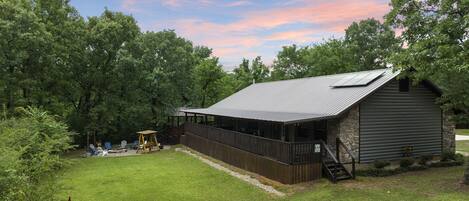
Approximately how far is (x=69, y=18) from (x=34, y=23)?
19.8ft

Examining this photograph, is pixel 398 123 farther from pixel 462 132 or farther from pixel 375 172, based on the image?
pixel 462 132

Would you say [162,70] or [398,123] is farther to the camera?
[162,70]

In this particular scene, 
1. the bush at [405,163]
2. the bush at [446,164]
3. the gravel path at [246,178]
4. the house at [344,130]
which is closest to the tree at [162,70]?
the gravel path at [246,178]

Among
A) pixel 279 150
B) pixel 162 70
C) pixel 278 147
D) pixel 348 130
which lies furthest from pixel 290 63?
pixel 279 150

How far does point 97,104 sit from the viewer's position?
104 ft

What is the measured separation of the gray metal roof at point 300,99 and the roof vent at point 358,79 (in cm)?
16

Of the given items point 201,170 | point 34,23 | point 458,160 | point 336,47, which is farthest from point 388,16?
point 336,47

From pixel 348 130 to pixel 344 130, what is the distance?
8.8 inches

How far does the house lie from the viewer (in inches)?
617

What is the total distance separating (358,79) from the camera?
63.7ft

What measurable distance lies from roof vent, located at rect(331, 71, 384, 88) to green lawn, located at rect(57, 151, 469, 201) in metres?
4.79

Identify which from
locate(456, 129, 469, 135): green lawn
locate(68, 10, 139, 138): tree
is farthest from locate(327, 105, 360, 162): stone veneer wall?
locate(456, 129, 469, 135): green lawn

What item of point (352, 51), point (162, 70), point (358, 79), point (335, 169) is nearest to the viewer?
point (335, 169)

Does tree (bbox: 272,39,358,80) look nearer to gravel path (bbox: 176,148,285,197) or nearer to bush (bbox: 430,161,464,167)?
gravel path (bbox: 176,148,285,197)
